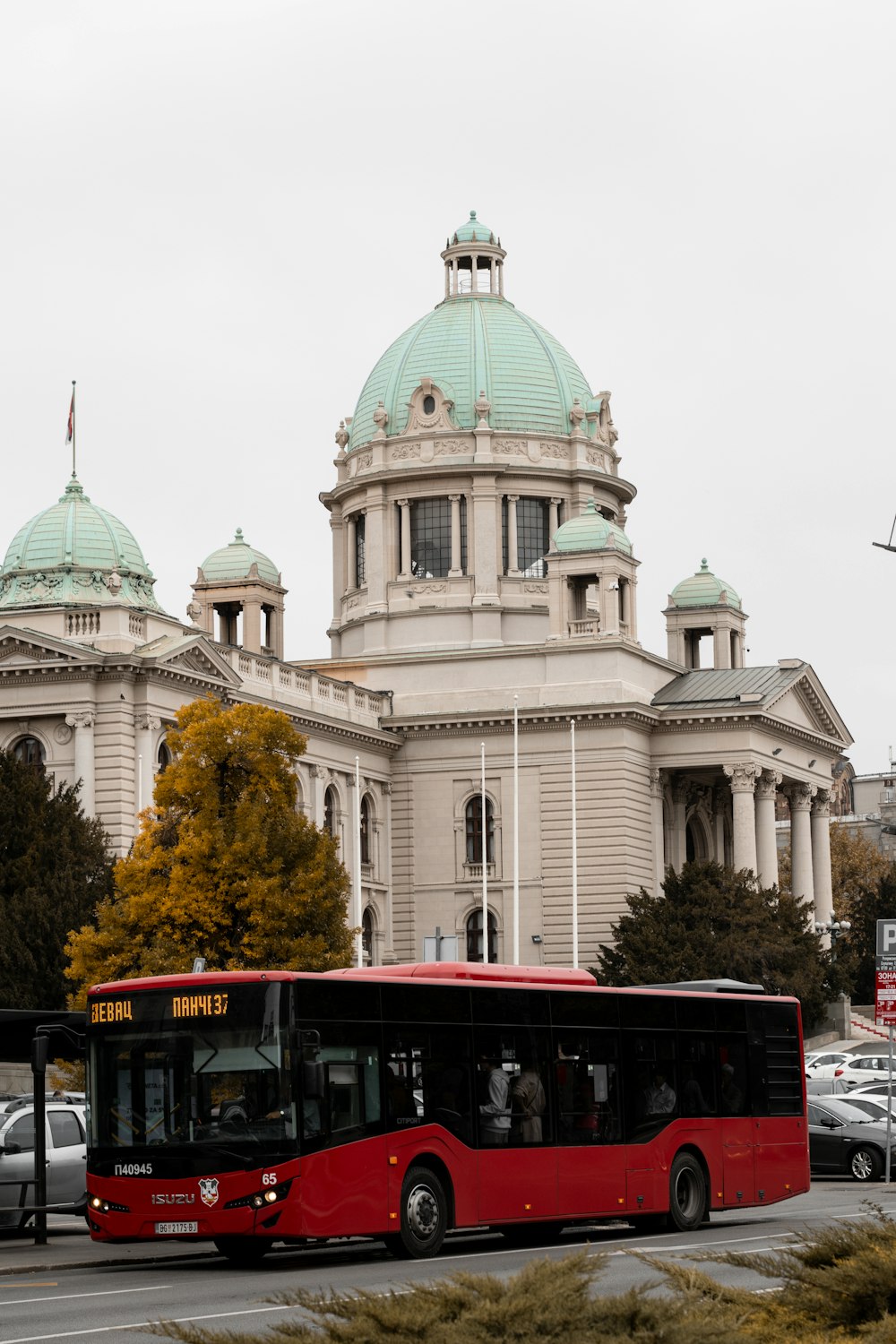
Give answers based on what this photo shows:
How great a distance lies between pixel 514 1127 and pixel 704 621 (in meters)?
63.1

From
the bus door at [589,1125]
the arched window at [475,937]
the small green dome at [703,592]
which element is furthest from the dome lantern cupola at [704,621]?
the bus door at [589,1125]

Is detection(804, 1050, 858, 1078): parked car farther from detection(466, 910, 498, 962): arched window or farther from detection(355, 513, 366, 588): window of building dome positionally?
detection(355, 513, 366, 588): window of building dome

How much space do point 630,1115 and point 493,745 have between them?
167ft

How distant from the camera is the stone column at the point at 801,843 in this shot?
87.0 metres

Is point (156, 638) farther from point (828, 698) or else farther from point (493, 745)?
point (828, 698)

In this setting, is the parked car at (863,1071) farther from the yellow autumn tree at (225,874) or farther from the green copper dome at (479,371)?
the green copper dome at (479,371)

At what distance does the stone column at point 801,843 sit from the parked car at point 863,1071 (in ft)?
84.8

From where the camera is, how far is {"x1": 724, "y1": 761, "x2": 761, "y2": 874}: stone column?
78812 millimetres

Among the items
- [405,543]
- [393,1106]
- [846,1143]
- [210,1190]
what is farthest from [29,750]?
[210,1190]

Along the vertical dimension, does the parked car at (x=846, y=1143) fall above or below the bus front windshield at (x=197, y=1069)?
below

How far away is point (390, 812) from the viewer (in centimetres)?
8025

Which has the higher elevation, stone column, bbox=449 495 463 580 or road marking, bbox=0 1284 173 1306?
stone column, bbox=449 495 463 580

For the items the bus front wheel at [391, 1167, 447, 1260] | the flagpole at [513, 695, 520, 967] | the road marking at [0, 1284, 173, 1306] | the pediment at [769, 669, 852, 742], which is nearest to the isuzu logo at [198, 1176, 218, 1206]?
the road marking at [0, 1284, 173, 1306]

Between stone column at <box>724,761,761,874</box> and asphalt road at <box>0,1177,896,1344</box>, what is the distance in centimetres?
4633
